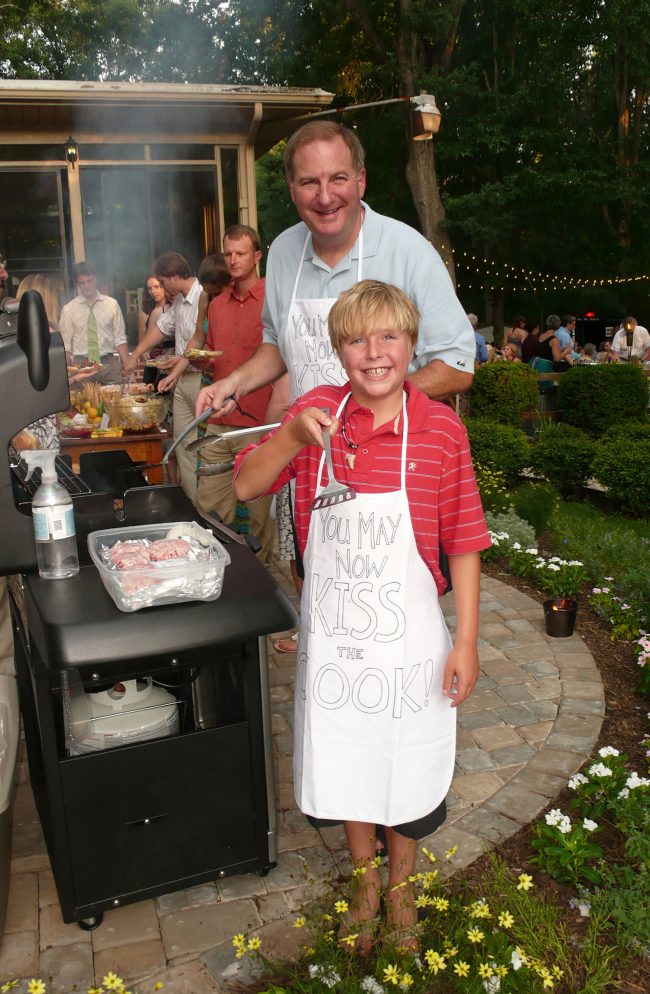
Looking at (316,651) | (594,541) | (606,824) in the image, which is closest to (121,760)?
(316,651)

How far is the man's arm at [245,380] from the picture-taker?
2553 mm

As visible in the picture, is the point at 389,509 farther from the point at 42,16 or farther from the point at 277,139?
the point at 42,16

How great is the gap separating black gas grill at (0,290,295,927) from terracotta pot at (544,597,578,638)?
2207mm

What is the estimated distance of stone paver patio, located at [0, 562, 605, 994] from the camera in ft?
7.10

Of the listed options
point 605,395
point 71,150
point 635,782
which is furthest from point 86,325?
point 635,782

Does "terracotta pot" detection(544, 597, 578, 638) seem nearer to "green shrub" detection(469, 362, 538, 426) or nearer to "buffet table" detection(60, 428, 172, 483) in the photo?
"buffet table" detection(60, 428, 172, 483)

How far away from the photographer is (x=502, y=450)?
7.97 metres

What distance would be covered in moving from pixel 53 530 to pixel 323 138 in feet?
4.36

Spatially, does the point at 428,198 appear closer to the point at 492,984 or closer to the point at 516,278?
the point at 516,278

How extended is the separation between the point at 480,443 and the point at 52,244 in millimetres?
6134

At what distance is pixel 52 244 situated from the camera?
10734 millimetres

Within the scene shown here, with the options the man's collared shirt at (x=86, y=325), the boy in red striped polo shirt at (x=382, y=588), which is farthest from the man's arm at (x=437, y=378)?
the man's collared shirt at (x=86, y=325)

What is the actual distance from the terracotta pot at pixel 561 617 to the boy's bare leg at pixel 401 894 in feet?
7.36

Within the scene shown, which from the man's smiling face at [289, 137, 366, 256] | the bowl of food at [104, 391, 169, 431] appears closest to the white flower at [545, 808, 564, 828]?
the man's smiling face at [289, 137, 366, 256]
